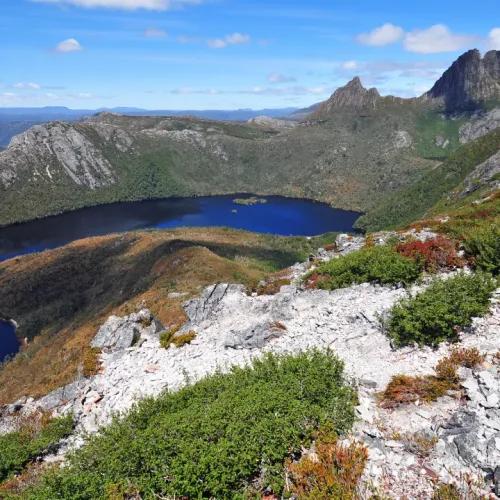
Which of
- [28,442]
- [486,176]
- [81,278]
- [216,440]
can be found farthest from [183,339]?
[486,176]

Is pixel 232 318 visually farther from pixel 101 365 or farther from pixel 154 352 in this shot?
pixel 101 365

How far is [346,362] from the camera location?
57.0ft

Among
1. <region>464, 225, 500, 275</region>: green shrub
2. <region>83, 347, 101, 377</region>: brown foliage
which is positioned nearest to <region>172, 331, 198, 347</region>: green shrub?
<region>83, 347, 101, 377</region>: brown foliage

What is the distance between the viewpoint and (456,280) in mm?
18812

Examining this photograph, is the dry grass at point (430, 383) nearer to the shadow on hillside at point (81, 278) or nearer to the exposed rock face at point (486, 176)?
the shadow on hillside at point (81, 278)

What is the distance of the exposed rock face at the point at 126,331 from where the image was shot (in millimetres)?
25297

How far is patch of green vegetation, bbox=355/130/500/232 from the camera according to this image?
13238cm

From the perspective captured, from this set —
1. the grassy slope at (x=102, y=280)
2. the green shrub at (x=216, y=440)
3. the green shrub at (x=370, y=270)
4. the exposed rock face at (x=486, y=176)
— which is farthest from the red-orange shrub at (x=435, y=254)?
the exposed rock face at (x=486, y=176)

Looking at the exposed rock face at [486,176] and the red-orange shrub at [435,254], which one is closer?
the red-orange shrub at [435,254]

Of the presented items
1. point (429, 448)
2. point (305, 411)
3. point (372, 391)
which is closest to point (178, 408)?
point (305, 411)

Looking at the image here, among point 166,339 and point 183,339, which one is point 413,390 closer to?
point 183,339

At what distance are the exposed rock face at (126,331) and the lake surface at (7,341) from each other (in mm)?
60613

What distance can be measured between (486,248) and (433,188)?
473ft

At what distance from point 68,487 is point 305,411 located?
854 cm
